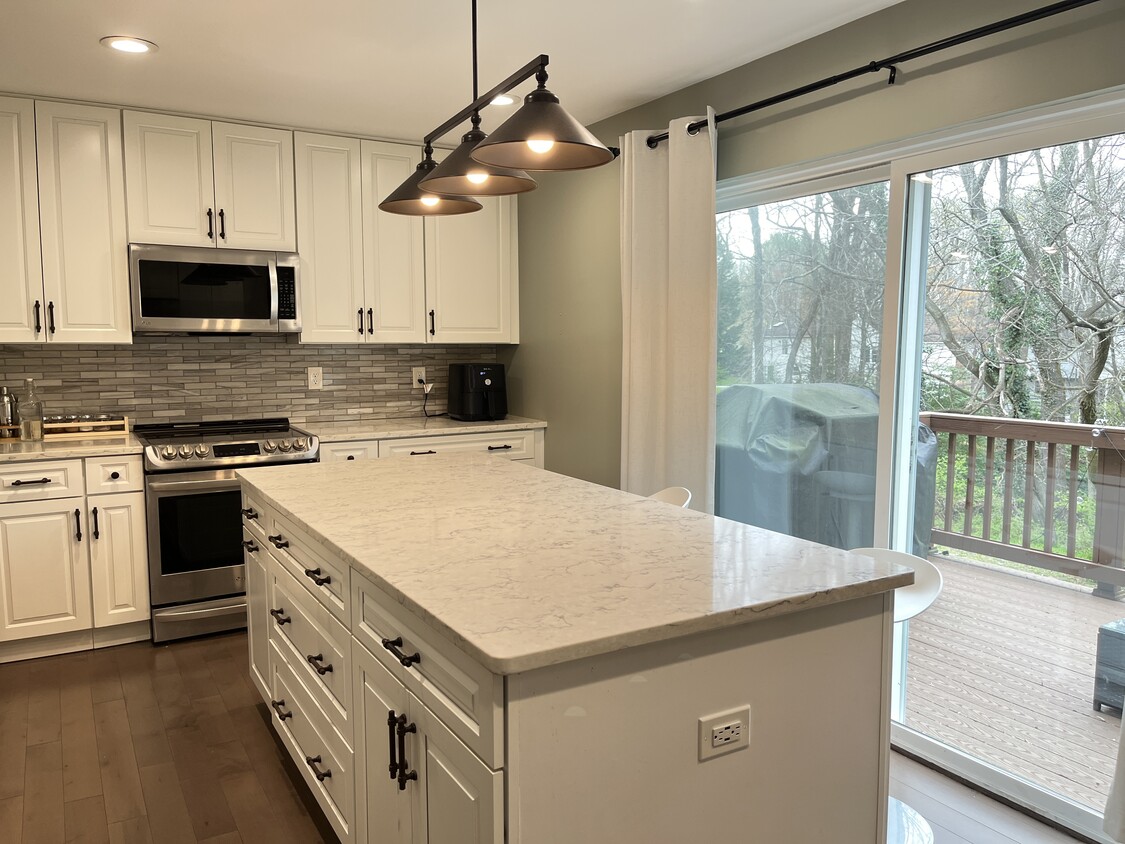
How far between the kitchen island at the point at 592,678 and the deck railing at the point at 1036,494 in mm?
1028

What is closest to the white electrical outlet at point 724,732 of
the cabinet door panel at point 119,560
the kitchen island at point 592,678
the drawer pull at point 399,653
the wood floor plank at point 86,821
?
the kitchen island at point 592,678

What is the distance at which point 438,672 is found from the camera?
56.5 inches

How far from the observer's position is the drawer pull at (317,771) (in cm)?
212

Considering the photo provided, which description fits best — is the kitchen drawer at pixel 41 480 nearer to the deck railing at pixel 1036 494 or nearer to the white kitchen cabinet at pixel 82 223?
the white kitchen cabinet at pixel 82 223

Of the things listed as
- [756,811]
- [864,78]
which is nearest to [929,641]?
[756,811]

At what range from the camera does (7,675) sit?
3416 mm

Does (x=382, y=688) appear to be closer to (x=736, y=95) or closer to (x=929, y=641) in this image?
(x=929, y=641)

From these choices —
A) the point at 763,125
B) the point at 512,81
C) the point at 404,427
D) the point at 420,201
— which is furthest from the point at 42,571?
the point at 763,125

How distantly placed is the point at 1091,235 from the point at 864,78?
0.91 m

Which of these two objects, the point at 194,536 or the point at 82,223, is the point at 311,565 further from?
the point at 82,223

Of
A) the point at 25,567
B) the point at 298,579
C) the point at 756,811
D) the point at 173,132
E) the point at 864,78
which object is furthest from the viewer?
the point at 173,132

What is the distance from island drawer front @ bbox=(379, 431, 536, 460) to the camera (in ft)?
13.9

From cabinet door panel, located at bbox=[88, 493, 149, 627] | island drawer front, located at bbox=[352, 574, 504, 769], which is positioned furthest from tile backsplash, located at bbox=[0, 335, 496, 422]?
island drawer front, located at bbox=[352, 574, 504, 769]

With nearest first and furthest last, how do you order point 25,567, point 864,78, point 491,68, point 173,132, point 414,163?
1. point 864,78
2. point 491,68
3. point 25,567
4. point 173,132
5. point 414,163
